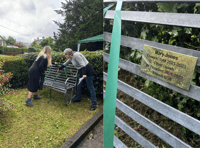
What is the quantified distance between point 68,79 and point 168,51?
49.6 inches

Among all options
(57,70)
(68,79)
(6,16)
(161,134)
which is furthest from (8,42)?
(161,134)

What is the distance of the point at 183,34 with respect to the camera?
2.77 feet

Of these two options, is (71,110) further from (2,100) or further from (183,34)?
(183,34)

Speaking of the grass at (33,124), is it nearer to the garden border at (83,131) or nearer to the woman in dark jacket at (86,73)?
the garden border at (83,131)

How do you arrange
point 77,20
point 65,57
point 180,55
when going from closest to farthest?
point 180,55 → point 77,20 → point 65,57

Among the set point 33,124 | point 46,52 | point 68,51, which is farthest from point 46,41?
point 33,124

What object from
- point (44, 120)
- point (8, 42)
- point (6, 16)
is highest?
point (6, 16)

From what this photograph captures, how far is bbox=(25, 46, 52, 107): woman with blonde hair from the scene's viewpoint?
98 centimetres

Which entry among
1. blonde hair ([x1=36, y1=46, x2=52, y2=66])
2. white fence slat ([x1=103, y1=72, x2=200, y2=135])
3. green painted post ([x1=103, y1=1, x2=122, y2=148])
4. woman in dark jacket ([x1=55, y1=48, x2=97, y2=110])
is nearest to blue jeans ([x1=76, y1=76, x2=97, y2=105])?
woman in dark jacket ([x1=55, y1=48, x2=97, y2=110])

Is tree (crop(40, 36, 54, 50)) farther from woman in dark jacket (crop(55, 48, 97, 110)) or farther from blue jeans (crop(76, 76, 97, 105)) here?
blue jeans (crop(76, 76, 97, 105))

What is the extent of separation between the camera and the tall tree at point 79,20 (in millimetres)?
987

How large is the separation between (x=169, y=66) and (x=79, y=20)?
754mm

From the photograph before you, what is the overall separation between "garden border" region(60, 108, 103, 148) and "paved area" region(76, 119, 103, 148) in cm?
4

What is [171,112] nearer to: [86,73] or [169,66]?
[169,66]
